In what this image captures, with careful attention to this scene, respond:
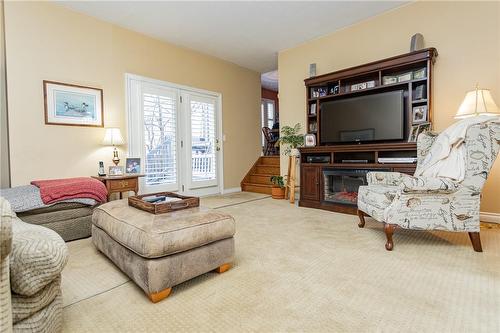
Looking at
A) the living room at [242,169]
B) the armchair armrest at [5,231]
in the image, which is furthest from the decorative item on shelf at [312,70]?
the armchair armrest at [5,231]

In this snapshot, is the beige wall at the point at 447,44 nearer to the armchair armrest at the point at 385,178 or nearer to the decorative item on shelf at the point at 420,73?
the decorative item on shelf at the point at 420,73

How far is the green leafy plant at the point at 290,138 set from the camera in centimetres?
422

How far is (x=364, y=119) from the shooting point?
349cm

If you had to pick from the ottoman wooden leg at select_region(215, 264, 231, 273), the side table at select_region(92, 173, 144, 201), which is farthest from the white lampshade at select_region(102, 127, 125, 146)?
the ottoman wooden leg at select_region(215, 264, 231, 273)

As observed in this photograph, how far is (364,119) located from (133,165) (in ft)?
11.1

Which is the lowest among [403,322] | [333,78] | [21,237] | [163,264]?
[403,322]

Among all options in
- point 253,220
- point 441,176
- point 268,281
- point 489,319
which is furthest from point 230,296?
point 441,176

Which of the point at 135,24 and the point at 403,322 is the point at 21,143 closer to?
the point at 135,24

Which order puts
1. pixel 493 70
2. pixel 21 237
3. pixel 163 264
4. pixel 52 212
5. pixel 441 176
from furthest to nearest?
pixel 493 70
pixel 52 212
pixel 441 176
pixel 163 264
pixel 21 237

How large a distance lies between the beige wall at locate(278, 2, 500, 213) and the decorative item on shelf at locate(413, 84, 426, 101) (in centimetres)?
16

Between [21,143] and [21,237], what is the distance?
269cm

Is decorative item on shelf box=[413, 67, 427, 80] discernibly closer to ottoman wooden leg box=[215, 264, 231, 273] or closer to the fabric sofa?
ottoman wooden leg box=[215, 264, 231, 273]

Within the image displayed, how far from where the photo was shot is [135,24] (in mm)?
3658

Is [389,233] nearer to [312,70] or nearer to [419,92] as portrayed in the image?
[419,92]
